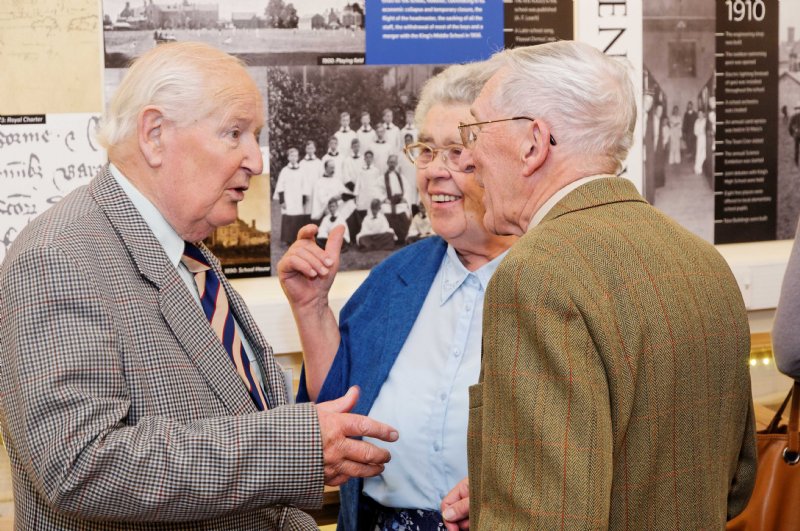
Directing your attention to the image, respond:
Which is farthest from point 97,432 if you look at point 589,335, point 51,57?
point 51,57

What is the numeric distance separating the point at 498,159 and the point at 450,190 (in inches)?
24.1

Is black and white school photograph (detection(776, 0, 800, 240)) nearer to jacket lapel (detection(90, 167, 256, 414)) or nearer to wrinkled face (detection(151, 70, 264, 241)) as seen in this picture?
wrinkled face (detection(151, 70, 264, 241))

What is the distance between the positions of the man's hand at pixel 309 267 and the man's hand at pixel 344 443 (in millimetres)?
524

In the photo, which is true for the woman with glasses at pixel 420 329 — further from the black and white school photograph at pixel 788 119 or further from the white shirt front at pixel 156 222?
the black and white school photograph at pixel 788 119

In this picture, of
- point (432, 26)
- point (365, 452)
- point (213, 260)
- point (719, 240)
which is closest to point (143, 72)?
point (213, 260)

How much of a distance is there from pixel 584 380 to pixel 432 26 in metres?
1.84

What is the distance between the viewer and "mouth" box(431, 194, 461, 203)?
221 centimetres

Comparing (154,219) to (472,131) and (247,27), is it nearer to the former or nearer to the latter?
(472,131)

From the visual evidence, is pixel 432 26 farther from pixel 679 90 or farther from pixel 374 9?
pixel 679 90

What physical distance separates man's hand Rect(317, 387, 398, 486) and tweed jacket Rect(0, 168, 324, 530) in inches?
1.4

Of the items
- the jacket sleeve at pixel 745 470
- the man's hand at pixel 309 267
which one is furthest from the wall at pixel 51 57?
the jacket sleeve at pixel 745 470

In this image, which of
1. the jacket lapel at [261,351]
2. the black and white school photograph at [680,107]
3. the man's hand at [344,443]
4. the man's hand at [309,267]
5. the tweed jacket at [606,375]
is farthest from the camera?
the black and white school photograph at [680,107]

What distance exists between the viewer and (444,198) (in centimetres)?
223

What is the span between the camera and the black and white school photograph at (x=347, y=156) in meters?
2.80
